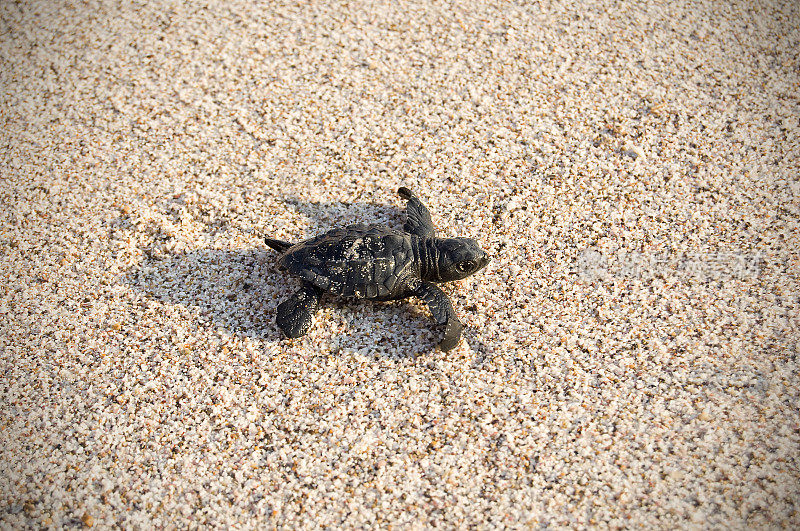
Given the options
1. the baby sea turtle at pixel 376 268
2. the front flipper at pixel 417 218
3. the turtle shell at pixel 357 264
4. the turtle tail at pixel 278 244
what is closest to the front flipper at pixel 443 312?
the baby sea turtle at pixel 376 268

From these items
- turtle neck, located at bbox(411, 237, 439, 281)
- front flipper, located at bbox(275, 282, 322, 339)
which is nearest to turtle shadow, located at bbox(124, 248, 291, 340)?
front flipper, located at bbox(275, 282, 322, 339)

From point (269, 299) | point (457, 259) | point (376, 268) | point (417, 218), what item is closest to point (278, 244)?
point (269, 299)

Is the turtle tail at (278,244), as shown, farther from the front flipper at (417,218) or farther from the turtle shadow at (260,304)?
the front flipper at (417,218)

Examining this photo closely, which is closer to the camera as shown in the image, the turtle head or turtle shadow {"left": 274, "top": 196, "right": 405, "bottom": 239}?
the turtle head

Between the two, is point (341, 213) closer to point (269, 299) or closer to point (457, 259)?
point (269, 299)

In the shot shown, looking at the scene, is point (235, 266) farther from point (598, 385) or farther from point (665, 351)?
point (665, 351)

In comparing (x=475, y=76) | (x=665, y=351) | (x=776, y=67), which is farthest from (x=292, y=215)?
(x=776, y=67)

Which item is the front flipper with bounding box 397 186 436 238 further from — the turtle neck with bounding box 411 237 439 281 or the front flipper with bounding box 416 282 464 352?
the front flipper with bounding box 416 282 464 352
